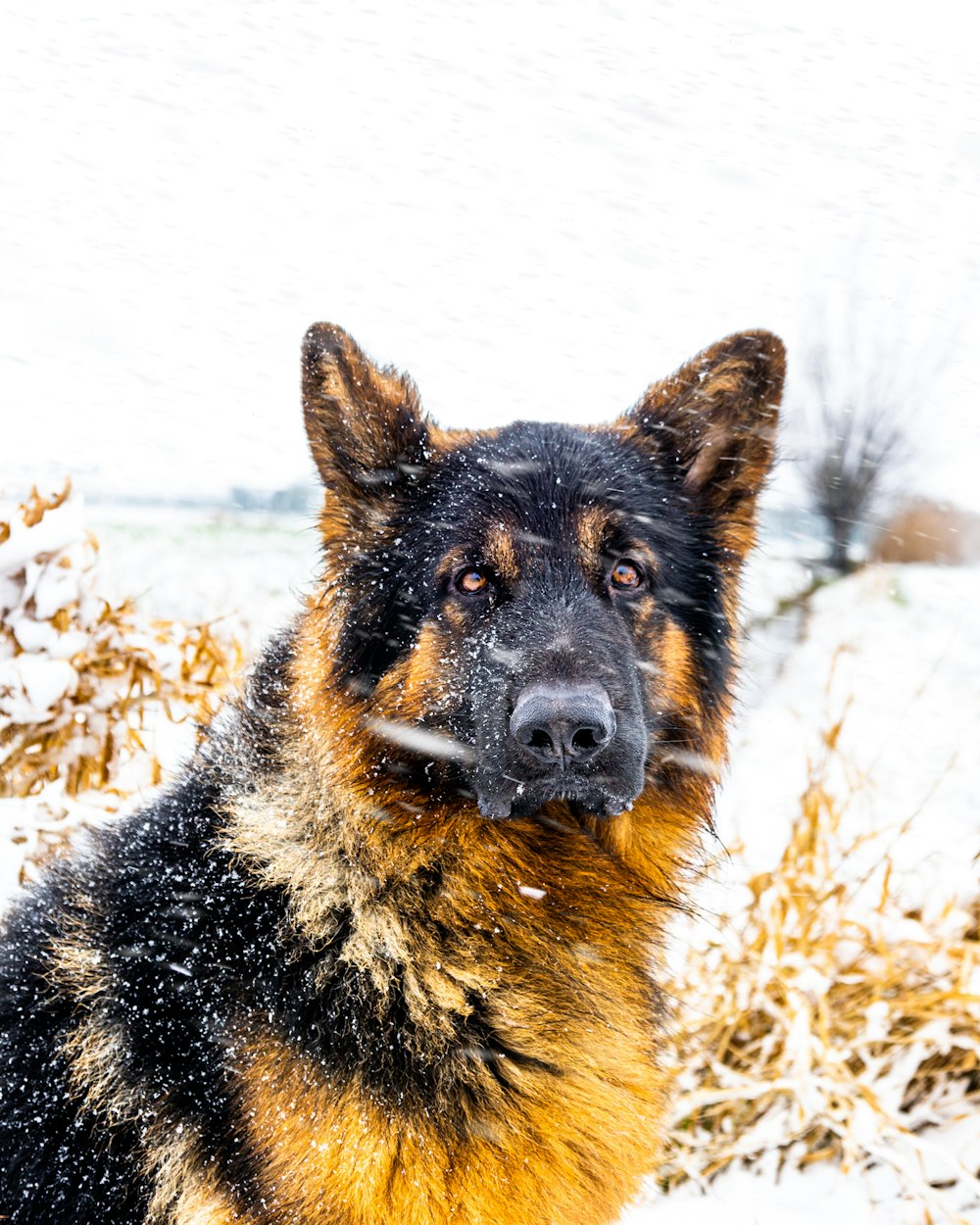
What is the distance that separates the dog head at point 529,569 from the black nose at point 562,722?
0.04 meters

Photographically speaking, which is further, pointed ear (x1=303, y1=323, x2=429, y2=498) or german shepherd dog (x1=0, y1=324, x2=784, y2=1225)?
pointed ear (x1=303, y1=323, x2=429, y2=498)

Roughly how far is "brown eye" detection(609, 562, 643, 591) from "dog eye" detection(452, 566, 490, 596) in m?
0.43

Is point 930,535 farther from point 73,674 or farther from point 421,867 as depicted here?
point 421,867

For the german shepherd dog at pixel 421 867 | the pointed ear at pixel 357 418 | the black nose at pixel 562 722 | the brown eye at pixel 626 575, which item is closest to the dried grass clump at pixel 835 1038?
the german shepherd dog at pixel 421 867

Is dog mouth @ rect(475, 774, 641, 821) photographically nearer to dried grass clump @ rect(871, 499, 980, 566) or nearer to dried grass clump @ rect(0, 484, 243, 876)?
dried grass clump @ rect(0, 484, 243, 876)

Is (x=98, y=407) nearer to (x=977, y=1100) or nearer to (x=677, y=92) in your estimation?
(x=977, y=1100)

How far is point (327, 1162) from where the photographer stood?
241 centimetres

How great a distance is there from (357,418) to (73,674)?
3111mm

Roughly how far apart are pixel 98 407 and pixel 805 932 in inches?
381

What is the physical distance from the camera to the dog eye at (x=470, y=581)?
10.3 ft

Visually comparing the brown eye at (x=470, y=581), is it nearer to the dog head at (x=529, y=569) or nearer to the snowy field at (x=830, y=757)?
the dog head at (x=529, y=569)

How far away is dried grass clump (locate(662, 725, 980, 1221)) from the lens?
3.90 metres

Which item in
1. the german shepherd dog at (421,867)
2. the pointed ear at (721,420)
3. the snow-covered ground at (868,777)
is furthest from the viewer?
the snow-covered ground at (868,777)

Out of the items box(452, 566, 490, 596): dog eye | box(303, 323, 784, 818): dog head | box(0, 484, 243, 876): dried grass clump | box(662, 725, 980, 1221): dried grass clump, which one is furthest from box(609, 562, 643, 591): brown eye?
box(0, 484, 243, 876): dried grass clump
